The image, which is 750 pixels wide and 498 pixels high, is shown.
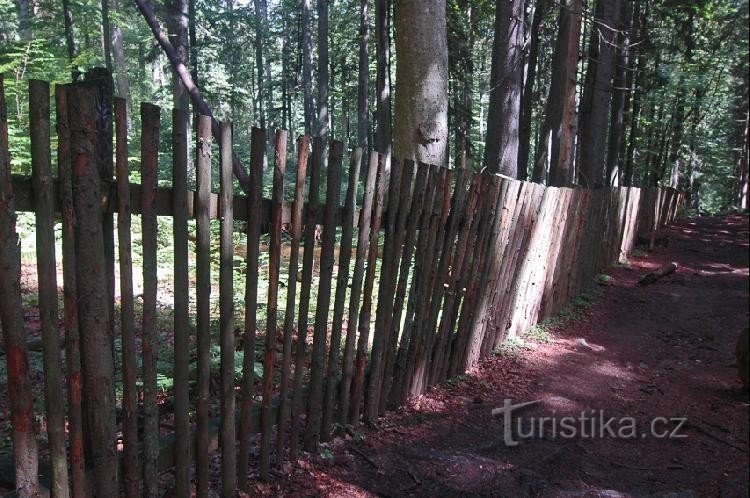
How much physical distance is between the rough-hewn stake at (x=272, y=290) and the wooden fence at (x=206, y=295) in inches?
0.5

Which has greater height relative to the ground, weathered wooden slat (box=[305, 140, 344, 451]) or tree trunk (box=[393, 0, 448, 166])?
tree trunk (box=[393, 0, 448, 166])

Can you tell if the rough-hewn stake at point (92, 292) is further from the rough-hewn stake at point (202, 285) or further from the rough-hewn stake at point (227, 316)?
the rough-hewn stake at point (227, 316)

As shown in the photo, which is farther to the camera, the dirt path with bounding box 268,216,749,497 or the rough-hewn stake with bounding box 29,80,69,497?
the dirt path with bounding box 268,216,749,497

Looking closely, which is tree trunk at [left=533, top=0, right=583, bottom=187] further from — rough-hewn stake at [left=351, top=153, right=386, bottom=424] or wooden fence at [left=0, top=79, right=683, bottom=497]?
rough-hewn stake at [left=351, top=153, right=386, bottom=424]

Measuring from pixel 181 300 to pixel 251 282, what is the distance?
0.41 metres

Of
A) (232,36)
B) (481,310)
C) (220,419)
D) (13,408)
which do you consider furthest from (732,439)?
(232,36)

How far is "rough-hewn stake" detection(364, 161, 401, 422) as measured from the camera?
3.86 m

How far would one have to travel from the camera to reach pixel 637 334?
720 centimetres

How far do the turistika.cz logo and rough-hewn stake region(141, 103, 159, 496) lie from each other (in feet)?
8.29

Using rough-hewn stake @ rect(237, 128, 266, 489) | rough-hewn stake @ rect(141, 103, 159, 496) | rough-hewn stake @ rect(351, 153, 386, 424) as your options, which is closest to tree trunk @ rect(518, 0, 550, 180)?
rough-hewn stake @ rect(351, 153, 386, 424)

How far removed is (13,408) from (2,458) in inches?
19.2

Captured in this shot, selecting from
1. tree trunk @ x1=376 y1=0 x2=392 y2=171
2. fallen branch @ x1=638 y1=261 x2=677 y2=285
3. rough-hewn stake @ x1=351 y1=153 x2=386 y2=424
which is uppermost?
tree trunk @ x1=376 y1=0 x2=392 y2=171

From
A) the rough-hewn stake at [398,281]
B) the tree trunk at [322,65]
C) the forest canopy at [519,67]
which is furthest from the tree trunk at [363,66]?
the rough-hewn stake at [398,281]

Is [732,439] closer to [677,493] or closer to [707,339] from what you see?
[677,493]
